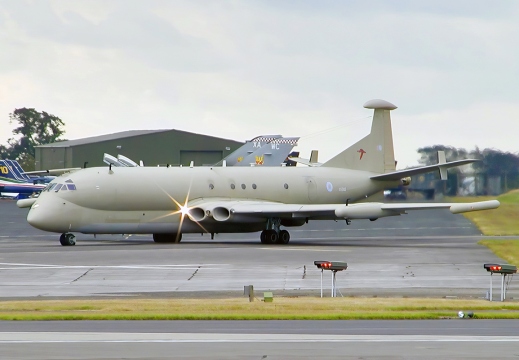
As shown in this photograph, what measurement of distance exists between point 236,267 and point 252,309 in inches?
400

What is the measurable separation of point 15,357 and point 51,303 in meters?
7.90

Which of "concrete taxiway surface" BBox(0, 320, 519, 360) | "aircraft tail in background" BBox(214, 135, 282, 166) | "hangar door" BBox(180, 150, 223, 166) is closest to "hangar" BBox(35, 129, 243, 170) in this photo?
"hangar door" BBox(180, 150, 223, 166)

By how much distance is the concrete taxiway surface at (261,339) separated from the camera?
13242mm

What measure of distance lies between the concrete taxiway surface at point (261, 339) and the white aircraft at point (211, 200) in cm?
2195

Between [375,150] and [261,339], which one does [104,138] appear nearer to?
[375,150]

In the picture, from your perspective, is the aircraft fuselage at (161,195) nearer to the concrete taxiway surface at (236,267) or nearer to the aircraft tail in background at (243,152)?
the concrete taxiway surface at (236,267)

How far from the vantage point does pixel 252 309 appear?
1961 centimetres

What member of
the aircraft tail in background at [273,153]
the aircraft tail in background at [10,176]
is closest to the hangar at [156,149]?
the aircraft tail in background at [10,176]

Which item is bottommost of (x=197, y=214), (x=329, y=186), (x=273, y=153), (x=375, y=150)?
(x=197, y=214)

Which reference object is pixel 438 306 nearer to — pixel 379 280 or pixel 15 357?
pixel 379 280

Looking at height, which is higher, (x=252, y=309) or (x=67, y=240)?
(x=67, y=240)

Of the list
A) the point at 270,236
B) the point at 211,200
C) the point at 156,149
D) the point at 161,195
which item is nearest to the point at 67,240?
the point at 161,195

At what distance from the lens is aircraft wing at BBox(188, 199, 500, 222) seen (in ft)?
128

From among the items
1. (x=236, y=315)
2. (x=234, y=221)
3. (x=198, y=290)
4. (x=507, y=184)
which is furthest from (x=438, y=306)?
(x=507, y=184)
